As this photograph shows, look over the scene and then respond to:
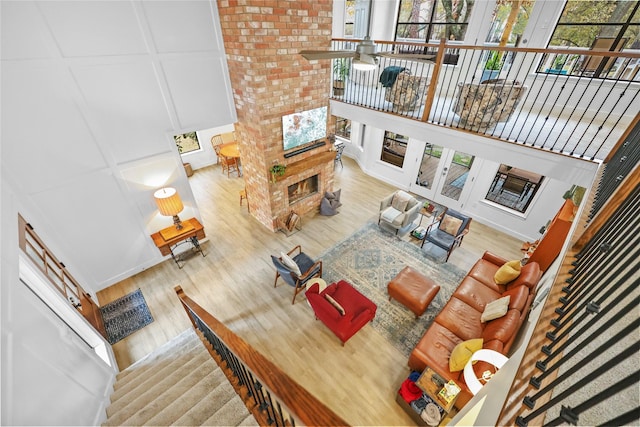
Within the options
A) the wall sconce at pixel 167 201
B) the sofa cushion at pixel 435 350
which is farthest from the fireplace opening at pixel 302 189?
the sofa cushion at pixel 435 350

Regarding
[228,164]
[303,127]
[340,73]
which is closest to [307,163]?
[303,127]

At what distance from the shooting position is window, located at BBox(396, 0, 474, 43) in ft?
19.0

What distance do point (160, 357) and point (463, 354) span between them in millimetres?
3755

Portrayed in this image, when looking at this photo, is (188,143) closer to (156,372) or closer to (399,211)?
(399,211)

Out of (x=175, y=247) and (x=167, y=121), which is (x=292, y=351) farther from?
(x=167, y=121)

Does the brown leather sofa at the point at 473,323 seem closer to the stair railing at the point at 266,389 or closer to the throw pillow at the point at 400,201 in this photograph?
the throw pillow at the point at 400,201

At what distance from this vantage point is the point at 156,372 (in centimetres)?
299

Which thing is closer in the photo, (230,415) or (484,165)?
(230,415)

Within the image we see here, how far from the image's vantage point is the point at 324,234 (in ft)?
19.6

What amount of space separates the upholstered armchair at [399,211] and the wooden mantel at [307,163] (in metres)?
1.70

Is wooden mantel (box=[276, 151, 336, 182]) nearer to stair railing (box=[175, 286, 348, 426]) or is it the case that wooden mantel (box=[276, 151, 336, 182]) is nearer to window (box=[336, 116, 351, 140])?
window (box=[336, 116, 351, 140])

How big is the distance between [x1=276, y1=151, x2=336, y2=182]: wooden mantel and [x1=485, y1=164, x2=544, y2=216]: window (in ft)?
12.3

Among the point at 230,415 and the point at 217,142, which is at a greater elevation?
the point at 230,415

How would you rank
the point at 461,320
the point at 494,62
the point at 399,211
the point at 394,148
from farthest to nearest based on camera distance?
the point at 394,148 < the point at 399,211 < the point at 494,62 < the point at 461,320
